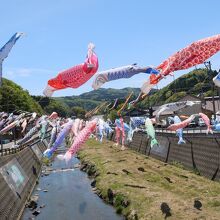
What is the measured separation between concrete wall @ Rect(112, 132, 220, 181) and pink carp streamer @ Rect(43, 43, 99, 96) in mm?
25868

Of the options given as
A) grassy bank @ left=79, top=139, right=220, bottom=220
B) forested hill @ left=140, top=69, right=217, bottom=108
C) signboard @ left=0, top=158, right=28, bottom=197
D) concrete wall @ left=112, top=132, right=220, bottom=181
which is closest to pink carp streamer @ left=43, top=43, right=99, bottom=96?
grassy bank @ left=79, top=139, right=220, bottom=220

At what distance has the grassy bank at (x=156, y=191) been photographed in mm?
27198

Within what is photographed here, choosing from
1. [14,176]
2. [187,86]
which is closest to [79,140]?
[14,176]

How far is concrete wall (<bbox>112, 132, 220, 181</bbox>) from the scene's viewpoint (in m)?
36.6

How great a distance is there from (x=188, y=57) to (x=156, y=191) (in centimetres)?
2245

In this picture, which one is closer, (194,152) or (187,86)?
(194,152)

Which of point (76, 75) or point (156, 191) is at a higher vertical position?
point (76, 75)

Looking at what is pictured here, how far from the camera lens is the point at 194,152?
4184cm

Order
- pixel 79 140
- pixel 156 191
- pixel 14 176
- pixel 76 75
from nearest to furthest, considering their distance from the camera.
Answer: pixel 76 75 < pixel 79 140 < pixel 156 191 < pixel 14 176

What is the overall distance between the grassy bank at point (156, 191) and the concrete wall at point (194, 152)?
3.15ft

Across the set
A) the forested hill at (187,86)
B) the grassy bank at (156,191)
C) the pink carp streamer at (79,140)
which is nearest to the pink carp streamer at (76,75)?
the pink carp streamer at (79,140)

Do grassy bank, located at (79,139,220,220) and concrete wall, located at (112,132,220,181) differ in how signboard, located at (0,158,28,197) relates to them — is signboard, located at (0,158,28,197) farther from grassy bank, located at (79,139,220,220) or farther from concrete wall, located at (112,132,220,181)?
concrete wall, located at (112,132,220,181)

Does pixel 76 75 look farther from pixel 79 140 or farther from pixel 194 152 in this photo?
pixel 194 152

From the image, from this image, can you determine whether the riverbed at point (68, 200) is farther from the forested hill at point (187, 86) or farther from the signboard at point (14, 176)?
the forested hill at point (187, 86)
